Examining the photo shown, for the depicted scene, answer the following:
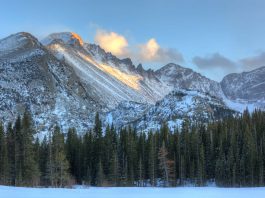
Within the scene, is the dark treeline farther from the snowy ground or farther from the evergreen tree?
the snowy ground

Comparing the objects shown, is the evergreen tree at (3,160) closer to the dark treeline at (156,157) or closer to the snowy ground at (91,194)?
the dark treeline at (156,157)

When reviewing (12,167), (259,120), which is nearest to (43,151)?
(12,167)

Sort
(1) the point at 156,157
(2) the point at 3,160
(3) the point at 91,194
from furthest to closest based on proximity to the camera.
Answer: (1) the point at 156,157, (2) the point at 3,160, (3) the point at 91,194

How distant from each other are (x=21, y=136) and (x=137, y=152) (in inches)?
1414

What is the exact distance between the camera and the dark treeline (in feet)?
332

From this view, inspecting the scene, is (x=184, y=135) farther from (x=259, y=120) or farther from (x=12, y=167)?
(x=12, y=167)

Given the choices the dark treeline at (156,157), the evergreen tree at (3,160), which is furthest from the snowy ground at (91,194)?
the dark treeline at (156,157)

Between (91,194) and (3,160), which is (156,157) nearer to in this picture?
(3,160)

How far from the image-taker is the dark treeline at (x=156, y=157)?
101m

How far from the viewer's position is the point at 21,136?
89.2m

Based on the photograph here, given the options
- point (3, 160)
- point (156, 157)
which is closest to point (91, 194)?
point (3, 160)

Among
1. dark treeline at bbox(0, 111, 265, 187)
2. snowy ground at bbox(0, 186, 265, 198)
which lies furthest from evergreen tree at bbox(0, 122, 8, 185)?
snowy ground at bbox(0, 186, 265, 198)

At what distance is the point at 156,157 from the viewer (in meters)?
112

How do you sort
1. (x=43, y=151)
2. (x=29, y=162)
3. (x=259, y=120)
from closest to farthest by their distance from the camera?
(x=29, y=162) → (x=43, y=151) → (x=259, y=120)
